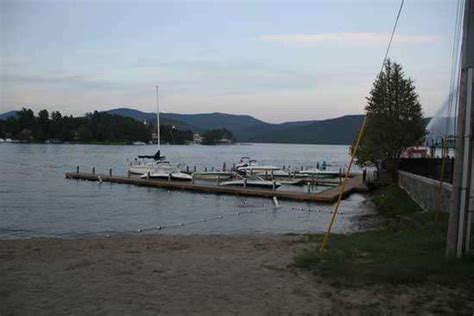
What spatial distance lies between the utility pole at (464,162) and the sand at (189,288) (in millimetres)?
1476

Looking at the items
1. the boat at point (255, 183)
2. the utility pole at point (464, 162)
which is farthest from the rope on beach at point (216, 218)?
the utility pole at point (464, 162)

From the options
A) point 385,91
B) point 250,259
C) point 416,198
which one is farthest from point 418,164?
point 250,259

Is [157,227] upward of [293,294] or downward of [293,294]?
downward

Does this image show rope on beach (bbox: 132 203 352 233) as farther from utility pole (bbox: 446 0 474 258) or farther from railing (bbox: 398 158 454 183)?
utility pole (bbox: 446 0 474 258)

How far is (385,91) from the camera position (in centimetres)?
4016

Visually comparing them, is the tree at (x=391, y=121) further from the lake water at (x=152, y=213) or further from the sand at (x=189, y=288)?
the sand at (x=189, y=288)

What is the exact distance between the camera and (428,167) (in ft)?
89.1

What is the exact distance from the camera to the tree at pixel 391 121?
39.2 m

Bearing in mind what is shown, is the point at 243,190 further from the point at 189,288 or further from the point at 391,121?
the point at 189,288

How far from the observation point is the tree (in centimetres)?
3919

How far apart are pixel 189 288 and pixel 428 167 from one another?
2231 cm

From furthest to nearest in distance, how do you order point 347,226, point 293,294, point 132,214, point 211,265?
point 132,214 < point 347,226 < point 211,265 < point 293,294

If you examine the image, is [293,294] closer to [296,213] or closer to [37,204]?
[296,213]

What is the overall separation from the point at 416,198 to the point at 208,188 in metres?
20.6
